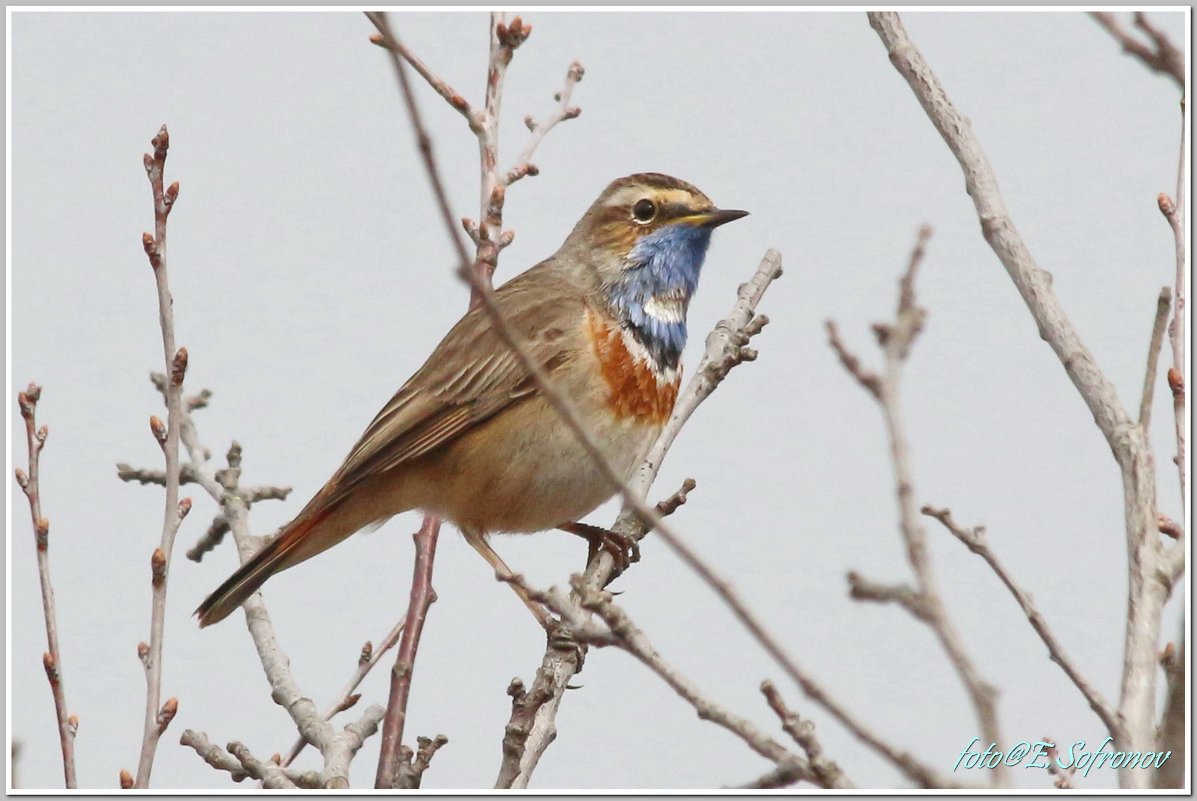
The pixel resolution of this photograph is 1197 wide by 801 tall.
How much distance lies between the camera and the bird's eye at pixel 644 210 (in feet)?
26.8

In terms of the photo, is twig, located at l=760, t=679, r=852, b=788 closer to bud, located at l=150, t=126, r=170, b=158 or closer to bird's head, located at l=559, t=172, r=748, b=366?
bud, located at l=150, t=126, r=170, b=158

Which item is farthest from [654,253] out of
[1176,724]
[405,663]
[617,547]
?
[1176,724]

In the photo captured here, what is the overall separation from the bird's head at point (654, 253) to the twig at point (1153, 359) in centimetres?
345

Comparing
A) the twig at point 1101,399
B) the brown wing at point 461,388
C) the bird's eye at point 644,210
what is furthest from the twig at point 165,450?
the bird's eye at point 644,210

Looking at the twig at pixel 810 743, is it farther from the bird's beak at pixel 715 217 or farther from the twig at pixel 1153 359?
the bird's beak at pixel 715 217

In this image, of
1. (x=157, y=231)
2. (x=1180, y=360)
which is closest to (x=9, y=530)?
(x=157, y=231)

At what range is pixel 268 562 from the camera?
7.16m

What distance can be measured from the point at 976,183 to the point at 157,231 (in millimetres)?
3023

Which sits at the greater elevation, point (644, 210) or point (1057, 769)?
point (644, 210)

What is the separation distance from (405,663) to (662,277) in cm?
293

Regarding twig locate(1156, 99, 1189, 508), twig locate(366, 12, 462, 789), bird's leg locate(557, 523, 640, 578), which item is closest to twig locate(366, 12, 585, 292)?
twig locate(366, 12, 462, 789)

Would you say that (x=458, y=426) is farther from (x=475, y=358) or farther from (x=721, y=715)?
(x=721, y=715)

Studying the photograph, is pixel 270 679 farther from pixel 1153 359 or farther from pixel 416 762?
pixel 1153 359

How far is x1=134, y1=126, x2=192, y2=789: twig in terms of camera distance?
5.01 meters
